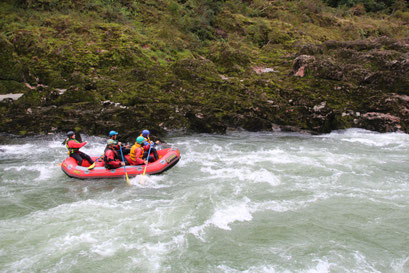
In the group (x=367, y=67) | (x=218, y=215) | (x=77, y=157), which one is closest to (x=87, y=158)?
(x=77, y=157)

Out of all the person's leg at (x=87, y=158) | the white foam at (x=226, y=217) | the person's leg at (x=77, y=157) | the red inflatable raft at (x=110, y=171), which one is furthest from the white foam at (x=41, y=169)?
the white foam at (x=226, y=217)

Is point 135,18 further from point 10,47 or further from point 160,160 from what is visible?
point 160,160

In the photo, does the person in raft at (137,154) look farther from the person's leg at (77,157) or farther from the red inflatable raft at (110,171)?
the person's leg at (77,157)

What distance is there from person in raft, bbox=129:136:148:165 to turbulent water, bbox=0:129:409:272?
0.67 m

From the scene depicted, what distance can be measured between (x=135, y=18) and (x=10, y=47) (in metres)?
8.11

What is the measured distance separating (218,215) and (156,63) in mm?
11592

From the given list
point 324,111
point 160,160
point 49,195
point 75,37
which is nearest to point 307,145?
point 324,111

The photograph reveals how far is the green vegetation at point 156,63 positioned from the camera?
12016 mm

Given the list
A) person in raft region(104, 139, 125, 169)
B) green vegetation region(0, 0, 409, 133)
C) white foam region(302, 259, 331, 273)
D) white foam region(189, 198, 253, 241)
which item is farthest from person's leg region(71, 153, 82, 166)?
white foam region(302, 259, 331, 273)

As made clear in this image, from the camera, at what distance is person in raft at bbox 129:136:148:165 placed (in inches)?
319

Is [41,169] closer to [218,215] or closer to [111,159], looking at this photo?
[111,159]

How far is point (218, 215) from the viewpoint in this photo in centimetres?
579

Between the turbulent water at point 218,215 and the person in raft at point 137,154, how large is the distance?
2.19 ft

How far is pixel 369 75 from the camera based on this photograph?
13609mm
